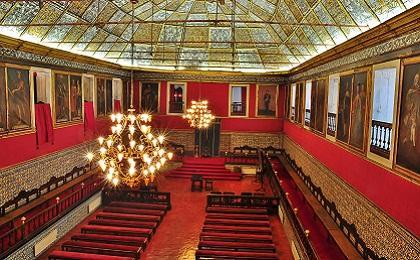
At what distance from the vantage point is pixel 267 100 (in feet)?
86.2

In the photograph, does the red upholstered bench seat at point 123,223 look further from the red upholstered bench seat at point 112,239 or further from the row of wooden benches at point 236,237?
the row of wooden benches at point 236,237

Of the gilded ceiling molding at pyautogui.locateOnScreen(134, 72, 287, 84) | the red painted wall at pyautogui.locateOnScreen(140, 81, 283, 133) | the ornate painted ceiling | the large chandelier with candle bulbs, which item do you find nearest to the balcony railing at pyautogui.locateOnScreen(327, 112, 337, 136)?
the ornate painted ceiling

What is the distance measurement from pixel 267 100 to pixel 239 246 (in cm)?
1544

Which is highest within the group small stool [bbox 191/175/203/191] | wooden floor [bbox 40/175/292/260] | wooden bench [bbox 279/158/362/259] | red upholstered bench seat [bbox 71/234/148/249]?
wooden bench [bbox 279/158/362/259]

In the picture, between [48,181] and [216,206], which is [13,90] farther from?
[216,206]

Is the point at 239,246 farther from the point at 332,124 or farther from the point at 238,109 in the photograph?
the point at 238,109

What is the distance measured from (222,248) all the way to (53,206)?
622 cm

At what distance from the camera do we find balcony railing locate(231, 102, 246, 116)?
26.3 m

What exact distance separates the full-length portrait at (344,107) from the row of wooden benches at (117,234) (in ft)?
25.0

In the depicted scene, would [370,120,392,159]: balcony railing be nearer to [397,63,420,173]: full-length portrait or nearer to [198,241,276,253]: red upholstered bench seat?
[397,63,420,173]: full-length portrait

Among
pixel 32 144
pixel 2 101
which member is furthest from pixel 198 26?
pixel 32 144

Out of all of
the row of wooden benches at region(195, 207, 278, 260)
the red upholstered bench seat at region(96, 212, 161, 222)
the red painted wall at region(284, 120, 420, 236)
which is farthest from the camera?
the red upholstered bench seat at region(96, 212, 161, 222)

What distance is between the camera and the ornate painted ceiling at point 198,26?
35.3 ft

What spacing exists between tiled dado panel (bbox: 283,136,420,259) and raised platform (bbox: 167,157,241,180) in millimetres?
8247
